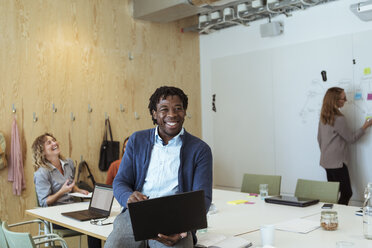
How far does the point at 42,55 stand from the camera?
5.34 m

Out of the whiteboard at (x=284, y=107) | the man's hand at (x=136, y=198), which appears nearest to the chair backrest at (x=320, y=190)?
the whiteboard at (x=284, y=107)

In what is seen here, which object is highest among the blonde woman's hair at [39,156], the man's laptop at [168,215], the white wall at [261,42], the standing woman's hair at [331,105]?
the white wall at [261,42]

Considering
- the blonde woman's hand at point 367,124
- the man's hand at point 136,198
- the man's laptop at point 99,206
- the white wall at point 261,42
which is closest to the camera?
the man's hand at point 136,198

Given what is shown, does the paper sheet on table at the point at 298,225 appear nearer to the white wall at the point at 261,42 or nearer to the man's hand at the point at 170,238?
the man's hand at the point at 170,238

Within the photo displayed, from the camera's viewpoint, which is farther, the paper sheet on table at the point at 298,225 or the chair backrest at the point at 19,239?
the paper sheet on table at the point at 298,225

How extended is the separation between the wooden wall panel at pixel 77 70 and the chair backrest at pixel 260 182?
2226 mm

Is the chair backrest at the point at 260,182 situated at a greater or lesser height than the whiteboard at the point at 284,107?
lesser

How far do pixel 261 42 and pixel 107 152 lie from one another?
271cm

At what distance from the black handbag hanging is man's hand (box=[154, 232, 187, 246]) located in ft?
12.5

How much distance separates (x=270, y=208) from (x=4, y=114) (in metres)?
3.33

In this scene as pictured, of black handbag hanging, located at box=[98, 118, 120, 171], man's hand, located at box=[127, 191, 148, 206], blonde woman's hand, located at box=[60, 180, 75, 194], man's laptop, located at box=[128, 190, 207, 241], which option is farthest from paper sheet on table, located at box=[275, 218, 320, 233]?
black handbag hanging, located at box=[98, 118, 120, 171]

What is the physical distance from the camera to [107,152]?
579 centimetres

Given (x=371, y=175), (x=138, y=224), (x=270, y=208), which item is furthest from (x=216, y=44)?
(x=138, y=224)

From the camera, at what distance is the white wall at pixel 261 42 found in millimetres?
5359
